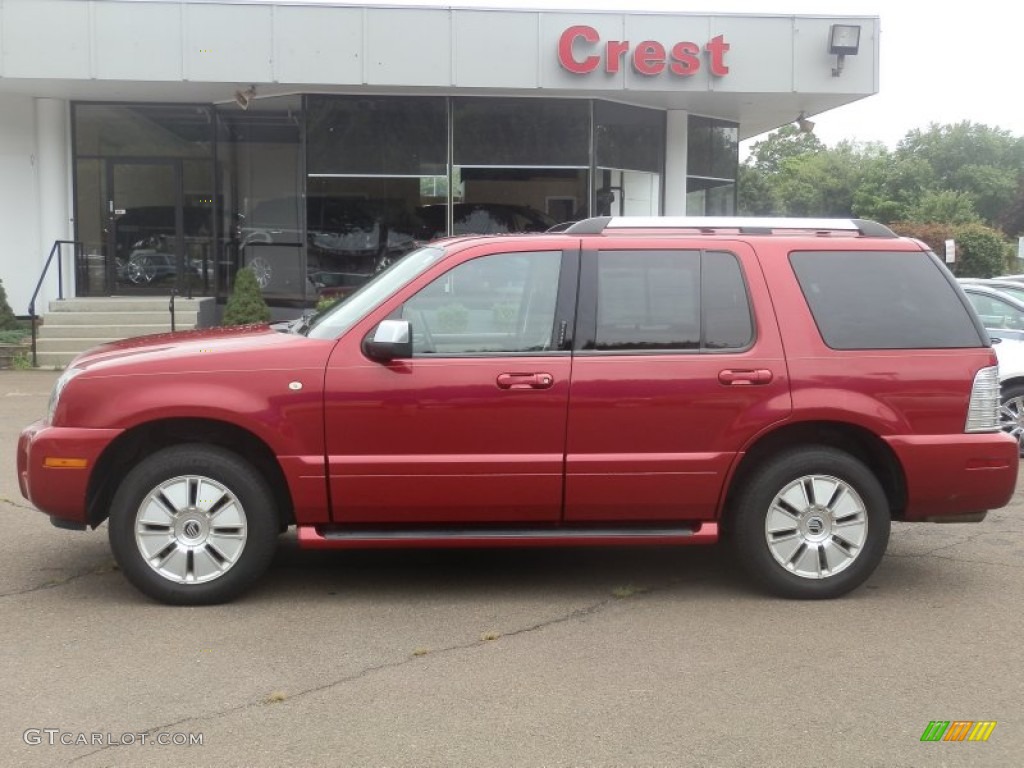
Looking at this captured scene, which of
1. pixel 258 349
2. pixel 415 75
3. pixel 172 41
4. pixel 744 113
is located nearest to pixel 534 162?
pixel 415 75

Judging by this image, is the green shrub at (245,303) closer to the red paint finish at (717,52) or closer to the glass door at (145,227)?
the glass door at (145,227)

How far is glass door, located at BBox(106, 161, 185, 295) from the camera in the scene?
18859 mm

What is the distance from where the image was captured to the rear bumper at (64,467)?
5598 mm

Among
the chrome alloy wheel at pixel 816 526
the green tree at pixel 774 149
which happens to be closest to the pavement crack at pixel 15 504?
the chrome alloy wheel at pixel 816 526

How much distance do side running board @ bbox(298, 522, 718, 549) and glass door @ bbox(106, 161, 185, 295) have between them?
14067mm

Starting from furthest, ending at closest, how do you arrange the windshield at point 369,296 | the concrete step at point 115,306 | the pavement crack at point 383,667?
the concrete step at point 115,306 < the windshield at point 369,296 < the pavement crack at point 383,667

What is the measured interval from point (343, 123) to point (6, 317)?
590 cm

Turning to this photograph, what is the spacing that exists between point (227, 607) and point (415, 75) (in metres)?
12.1

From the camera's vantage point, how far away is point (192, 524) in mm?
5664

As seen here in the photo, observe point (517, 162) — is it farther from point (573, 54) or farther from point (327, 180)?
point (327, 180)

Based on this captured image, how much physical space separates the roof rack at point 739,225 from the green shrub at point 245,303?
37.5 ft

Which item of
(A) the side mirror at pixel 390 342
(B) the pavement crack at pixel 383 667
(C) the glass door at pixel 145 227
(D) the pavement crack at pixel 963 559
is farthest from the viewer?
(C) the glass door at pixel 145 227

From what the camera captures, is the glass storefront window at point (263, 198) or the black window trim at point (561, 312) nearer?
the black window trim at point (561, 312)

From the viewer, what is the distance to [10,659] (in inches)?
196
